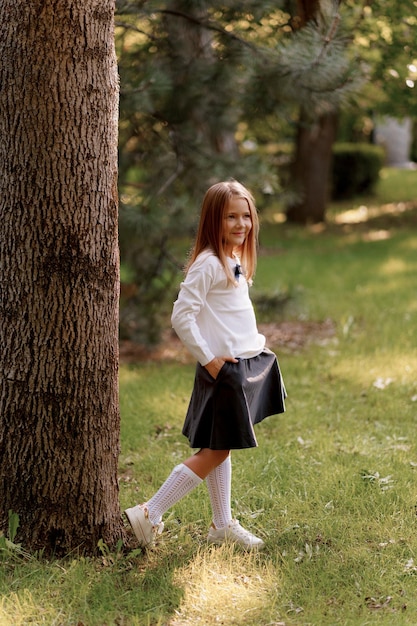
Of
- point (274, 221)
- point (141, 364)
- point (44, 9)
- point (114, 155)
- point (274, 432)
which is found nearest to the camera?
point (44, 9)

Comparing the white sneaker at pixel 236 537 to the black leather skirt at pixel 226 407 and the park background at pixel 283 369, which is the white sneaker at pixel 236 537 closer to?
the park background at pixel 283 369

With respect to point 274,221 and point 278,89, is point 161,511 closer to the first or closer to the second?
point 278,89

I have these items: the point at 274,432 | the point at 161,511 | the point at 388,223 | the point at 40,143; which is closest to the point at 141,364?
the point at 274,432

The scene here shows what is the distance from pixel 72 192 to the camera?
3.02 meters

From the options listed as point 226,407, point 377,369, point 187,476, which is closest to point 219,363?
point 226,407

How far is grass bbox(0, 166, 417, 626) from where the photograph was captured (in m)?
2.89

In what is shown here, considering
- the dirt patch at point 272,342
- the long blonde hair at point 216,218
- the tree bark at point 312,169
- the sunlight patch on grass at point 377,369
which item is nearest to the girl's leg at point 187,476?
the long blonde hair at point 216,218

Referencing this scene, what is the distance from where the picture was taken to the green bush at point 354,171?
654 inches

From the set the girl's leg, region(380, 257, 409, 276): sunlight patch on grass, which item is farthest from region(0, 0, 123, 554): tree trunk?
region(380, 257, 409, 276): sunlight patch on grass

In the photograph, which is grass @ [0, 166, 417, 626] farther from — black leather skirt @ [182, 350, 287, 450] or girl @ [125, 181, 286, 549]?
black leather skirt @ [182, 350, 287, 450]

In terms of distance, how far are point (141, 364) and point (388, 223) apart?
8.29 meters

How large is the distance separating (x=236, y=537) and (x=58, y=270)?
129 centimetres

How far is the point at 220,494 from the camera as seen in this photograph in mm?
3354

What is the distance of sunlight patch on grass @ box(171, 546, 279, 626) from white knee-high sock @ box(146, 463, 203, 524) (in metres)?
0.23
